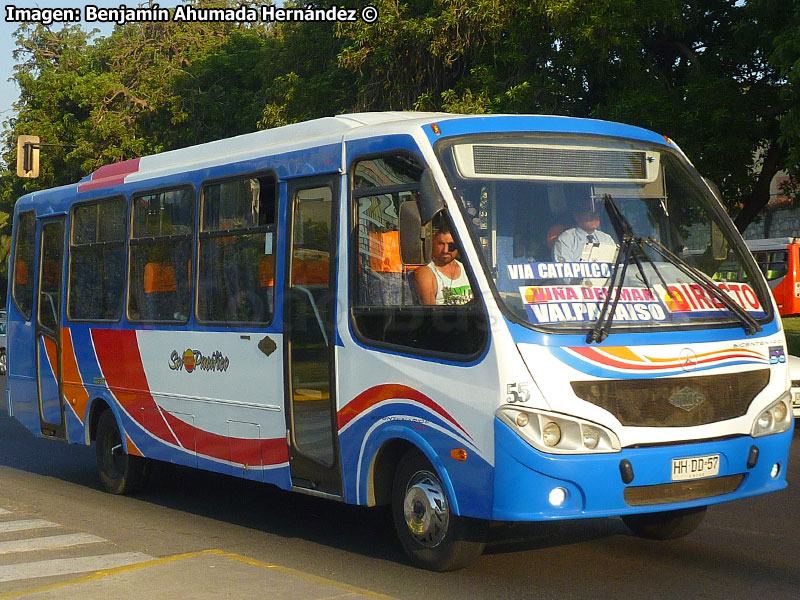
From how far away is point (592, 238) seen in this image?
698 cm

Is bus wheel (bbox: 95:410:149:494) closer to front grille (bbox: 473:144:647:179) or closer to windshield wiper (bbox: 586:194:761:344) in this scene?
front grille (bbox: 473:144:647:179)

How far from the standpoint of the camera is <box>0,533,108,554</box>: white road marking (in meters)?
8.17

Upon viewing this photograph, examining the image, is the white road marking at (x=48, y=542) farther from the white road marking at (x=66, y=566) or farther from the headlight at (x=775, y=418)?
the headlight at (x=775, y=418)

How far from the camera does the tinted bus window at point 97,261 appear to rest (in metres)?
10.8

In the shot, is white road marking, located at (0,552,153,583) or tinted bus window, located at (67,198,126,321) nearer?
white road marking, located at (0,552,153,583)

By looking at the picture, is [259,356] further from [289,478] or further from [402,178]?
[402,178]

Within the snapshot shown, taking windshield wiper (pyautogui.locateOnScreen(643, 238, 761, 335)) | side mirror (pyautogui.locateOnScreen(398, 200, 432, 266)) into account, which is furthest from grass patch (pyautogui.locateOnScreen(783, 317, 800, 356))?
side mirror (pyautogui.locateOnScreen(398, 200, 432, 266))

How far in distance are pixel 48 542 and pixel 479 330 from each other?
11.9ft

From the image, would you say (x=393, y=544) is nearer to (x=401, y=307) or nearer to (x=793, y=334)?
(x=401, y=307)

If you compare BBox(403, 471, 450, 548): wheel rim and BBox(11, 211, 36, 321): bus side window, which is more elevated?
BBox(11, 211, 36, 321): bus side window

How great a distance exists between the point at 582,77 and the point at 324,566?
50.2 ft

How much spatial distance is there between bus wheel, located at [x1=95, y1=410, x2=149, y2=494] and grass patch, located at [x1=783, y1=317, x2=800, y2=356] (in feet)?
42.8

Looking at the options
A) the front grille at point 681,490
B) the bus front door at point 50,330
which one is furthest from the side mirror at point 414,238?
the bus front door at point 50,330

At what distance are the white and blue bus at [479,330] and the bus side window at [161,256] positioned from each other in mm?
375
